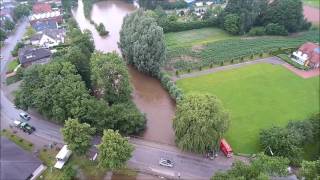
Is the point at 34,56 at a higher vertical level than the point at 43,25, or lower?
lower

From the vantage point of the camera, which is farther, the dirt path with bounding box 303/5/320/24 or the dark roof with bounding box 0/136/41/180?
the dirt path with bounding box 303/5/320/24

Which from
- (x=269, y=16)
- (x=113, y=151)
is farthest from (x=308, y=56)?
(x=113, y=151)

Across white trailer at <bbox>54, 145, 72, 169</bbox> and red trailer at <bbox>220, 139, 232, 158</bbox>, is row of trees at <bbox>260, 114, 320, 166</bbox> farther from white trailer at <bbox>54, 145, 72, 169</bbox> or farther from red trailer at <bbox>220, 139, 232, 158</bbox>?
white trailer at <bbox>54, 145, 72, 169</bbox>

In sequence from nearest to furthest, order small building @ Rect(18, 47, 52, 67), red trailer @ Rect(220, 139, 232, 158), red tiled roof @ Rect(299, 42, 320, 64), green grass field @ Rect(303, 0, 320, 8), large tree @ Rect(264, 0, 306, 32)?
red trailer @ Rect(220, 139, 232, 158), red tiled roof @ Rect(299, 42, 320, 64), small building @ Rect(18, 47, 52, 67), large tree @ Rect(264, 0, 306, 32), green grass field @ Rect(303, 0, 320, 8)

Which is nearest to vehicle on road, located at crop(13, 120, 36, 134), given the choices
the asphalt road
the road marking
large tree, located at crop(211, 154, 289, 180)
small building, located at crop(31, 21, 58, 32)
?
the asphalt road

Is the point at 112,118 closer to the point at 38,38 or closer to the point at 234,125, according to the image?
the point at 234,125

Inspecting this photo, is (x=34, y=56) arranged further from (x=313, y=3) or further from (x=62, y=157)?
(x=313, y=3)

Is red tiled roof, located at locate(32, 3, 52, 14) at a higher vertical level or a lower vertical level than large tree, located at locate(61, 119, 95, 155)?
higher
